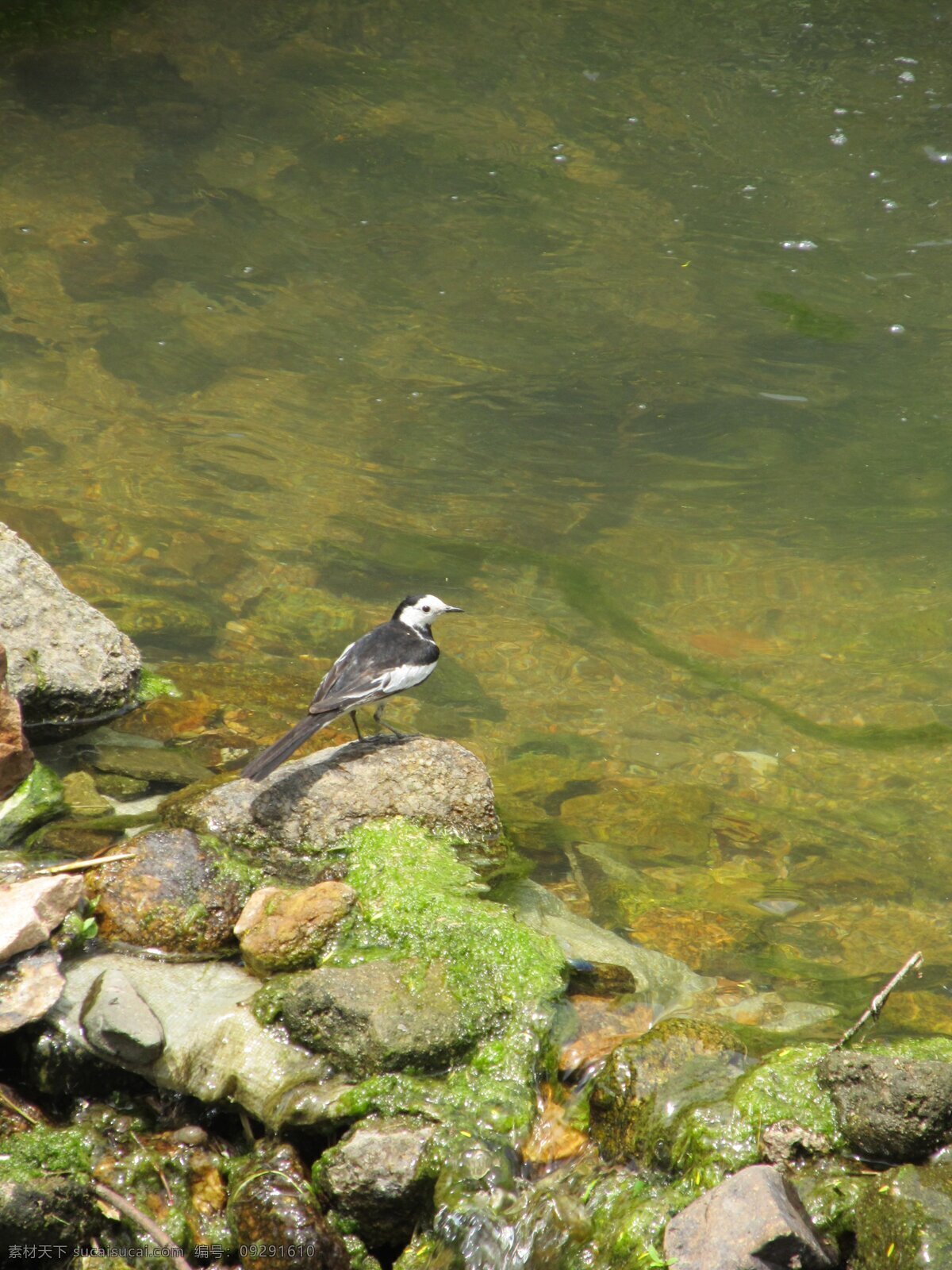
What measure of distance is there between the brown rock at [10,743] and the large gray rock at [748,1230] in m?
3.32

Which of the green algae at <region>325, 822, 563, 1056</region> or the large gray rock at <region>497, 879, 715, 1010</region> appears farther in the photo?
the large gray rock at <region>497, 879, 715, 1010</region>

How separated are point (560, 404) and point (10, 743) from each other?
7.32 metres

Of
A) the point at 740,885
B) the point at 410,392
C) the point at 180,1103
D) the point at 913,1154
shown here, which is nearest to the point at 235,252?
the point at 410,392

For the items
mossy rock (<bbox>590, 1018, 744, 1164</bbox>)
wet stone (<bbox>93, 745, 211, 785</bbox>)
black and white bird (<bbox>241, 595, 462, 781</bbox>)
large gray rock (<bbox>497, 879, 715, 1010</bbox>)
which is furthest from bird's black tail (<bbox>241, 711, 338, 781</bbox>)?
mossy rock (<bbox>590, 1018, 744, 1164</bbox>)

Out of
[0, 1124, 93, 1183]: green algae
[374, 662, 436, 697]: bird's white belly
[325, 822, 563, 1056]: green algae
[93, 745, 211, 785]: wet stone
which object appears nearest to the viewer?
[0, 1124, 93, 1183]: green algae

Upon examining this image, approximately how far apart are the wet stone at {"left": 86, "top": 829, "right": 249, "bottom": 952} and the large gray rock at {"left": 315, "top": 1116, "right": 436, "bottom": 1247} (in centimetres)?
109

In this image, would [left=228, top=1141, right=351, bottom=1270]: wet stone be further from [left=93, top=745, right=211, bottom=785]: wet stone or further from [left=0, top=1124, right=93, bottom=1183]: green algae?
[left=93, top=745, right=211, bottom=785]: wet stone

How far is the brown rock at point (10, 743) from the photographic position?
16.0ft

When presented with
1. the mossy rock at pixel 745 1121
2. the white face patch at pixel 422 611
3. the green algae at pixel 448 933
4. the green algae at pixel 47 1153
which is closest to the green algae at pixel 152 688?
the white face patch at pixel 422 611

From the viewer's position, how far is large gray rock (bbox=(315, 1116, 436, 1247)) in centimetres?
344

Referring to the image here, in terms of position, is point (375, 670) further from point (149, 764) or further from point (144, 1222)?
point (144, 1222)

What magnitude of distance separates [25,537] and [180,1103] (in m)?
6.10

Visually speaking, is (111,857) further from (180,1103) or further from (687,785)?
(687,785)

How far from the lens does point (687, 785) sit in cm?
691
